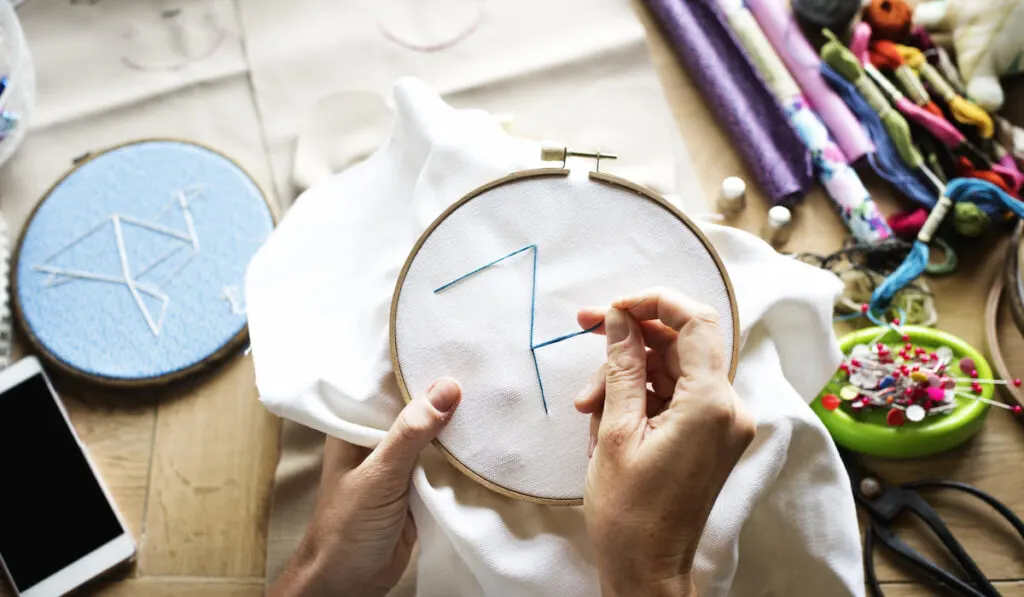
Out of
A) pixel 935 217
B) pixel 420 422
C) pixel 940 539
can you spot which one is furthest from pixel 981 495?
pixel 420 422

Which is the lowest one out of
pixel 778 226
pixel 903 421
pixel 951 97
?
pixel 903 421

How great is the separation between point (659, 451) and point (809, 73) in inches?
27.1

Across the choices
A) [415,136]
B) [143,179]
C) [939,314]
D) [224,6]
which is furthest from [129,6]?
[939,314]

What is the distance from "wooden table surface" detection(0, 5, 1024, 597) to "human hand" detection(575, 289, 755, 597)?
0.45m

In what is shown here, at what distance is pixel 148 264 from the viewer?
1.04m

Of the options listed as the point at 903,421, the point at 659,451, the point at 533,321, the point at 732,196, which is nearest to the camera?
the point at 659,451

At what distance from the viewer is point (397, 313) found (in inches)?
28.4

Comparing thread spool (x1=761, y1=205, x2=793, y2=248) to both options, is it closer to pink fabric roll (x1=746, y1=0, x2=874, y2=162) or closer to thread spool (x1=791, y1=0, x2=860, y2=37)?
pink fabric roll (x1=746, y1=0, x2=874, y2=162)

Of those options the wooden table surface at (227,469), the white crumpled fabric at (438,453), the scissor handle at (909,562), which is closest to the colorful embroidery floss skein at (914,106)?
the wooden table surface at (227,469)

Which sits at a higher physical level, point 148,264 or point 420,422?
point 420,422

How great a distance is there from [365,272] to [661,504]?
1.36ft

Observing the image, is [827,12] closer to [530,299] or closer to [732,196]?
[732,196]

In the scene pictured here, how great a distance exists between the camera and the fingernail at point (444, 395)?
69cm

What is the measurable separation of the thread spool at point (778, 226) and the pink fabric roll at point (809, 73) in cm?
12
